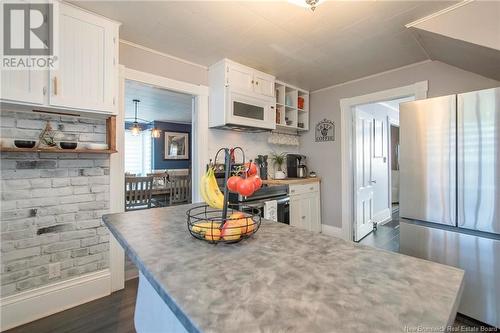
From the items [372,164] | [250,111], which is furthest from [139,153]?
[372,164]

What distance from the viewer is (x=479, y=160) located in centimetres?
172

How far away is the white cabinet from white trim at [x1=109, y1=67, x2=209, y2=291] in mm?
1301

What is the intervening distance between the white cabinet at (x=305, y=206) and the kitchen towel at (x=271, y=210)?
403 millimetres

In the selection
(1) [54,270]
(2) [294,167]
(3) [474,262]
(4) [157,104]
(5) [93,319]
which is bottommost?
(5) [93,319]

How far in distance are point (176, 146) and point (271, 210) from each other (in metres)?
4.91

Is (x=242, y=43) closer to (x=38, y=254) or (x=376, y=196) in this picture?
(x=38, y=254)

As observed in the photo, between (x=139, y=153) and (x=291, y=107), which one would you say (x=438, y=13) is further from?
(x=139, y=153)

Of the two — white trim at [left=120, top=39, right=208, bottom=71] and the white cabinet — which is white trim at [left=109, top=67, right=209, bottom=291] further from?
the white cabinet

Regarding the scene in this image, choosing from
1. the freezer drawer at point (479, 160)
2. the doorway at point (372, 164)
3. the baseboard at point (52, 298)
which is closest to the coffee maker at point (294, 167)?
the doorway at point (372, 164)

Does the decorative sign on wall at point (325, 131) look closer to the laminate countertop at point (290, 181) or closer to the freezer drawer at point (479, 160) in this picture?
the laminate countertop at point (290, 181)

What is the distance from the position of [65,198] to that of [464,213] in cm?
319

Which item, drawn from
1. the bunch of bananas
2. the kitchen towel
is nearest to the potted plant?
the kitchen towel

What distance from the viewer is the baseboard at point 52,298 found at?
175cm

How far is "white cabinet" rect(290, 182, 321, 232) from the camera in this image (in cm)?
328
